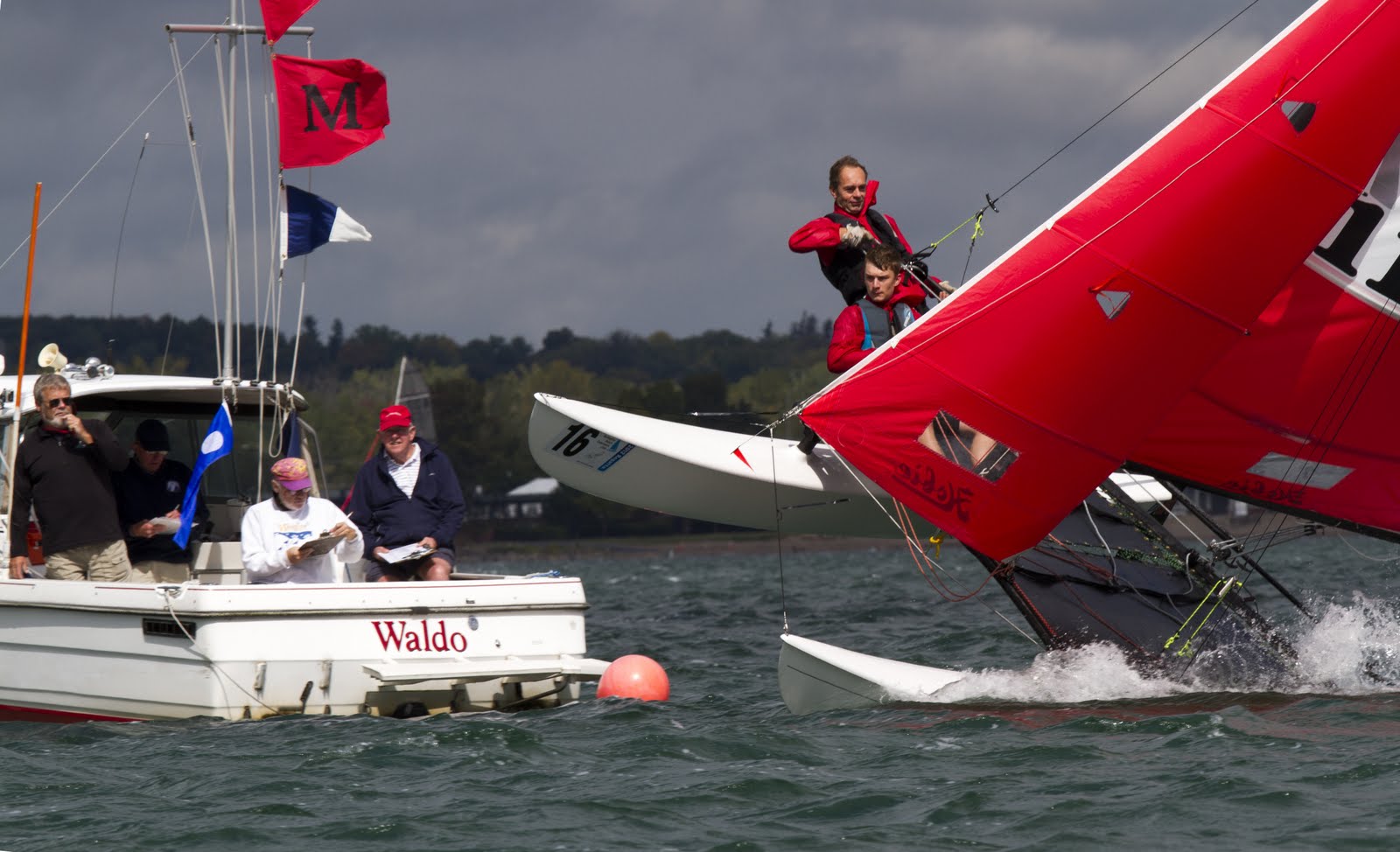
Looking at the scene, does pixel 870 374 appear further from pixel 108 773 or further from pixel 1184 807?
pixel 108 773

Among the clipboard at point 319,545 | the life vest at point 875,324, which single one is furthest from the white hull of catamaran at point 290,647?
the life vest at point 875,324

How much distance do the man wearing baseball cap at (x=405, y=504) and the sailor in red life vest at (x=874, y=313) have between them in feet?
8.64

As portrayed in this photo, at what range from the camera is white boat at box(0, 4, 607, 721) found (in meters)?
8.26

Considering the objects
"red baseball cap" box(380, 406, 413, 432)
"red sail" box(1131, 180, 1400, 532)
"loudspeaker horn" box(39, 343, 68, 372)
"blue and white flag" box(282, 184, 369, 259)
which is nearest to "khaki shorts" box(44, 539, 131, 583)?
"loudspeaker horn" box(39, 343, 68, 372)

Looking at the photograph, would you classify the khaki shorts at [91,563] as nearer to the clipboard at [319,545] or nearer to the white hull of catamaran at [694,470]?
the clipboard at [319,545]

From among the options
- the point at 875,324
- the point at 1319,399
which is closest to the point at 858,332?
the point at 875,324

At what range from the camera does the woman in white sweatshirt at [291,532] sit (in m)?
8.65

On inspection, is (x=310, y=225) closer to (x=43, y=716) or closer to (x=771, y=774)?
(x=43, y=716)

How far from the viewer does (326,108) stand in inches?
423

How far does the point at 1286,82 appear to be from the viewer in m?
9.12

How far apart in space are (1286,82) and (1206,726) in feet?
12.0

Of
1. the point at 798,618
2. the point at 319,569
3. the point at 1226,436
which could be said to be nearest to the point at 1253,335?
the point at 1226,436

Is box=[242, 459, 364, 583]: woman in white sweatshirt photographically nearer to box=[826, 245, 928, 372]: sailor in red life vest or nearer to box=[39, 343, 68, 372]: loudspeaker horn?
box=[39, 343, 68, 372]: loudspeaker horn

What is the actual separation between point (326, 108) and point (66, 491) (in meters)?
3.12
